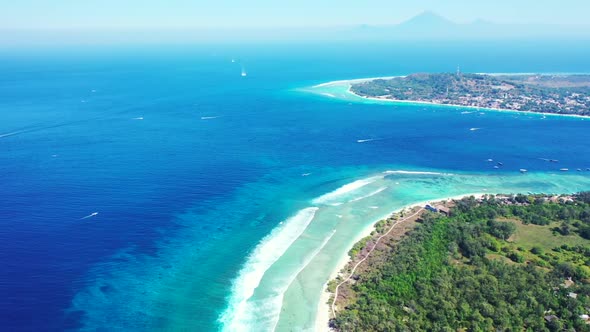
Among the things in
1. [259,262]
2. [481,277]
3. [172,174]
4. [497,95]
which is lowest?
[481,277]

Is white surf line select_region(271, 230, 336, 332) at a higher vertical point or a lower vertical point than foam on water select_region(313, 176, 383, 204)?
lower

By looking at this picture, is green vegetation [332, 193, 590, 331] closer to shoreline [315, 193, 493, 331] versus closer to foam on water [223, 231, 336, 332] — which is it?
shoreline [315, 193, 493, 331]

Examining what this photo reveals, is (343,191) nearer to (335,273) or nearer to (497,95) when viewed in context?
(335,273)

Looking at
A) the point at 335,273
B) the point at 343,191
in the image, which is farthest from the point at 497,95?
the point at 335,273

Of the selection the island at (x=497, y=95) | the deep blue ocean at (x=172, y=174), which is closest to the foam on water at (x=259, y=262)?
the deep blue ocean at (x=172, y=174)

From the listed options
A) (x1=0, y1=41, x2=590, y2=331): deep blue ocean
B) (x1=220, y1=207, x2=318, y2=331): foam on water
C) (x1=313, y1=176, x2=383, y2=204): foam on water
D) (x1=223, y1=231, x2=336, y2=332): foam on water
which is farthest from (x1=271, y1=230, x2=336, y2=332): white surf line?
(x1=313, y1=176, x2=383, y2=204): foam on water

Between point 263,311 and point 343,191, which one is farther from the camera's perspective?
point 343,191
